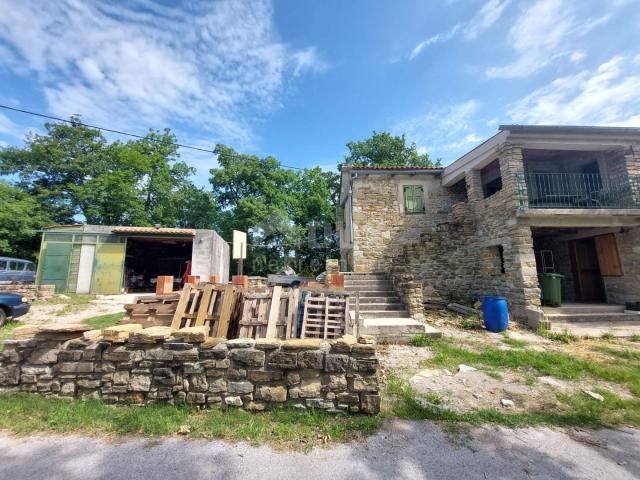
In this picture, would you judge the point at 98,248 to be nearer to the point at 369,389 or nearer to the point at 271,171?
the point at 271,171

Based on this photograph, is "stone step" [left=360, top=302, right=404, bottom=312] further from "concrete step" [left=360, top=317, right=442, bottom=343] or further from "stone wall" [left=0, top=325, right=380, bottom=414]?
"stone wall" [left=0, top=325, right=380, bottom=414]

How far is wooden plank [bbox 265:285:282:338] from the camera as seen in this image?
403 centimetres

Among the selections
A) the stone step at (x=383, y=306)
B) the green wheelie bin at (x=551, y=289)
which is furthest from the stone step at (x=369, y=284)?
the green wheelie bin at (x=551, y=289)

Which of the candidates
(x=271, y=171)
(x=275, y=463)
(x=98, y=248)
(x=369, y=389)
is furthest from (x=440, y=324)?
(x=271, y=171)

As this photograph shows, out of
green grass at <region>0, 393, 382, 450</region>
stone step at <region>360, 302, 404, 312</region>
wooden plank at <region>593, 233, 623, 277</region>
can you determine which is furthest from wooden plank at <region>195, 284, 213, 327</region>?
wooden plank at <region>593, 233, 623, 277</region>

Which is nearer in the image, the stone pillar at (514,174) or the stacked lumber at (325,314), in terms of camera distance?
the stacked lumber at (325,314)

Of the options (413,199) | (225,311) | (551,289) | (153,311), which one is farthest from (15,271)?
(551,289)

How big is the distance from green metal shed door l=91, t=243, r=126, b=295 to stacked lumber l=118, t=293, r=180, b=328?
10.0 meters

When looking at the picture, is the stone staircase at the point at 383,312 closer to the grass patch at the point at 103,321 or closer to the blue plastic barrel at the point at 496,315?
the blue plastic barrel at the point at 496,315

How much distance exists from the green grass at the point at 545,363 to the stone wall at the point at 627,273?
203 inches

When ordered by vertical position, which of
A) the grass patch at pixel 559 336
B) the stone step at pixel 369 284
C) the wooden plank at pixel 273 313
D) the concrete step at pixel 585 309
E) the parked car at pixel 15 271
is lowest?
the grass patch at pixel 559 336

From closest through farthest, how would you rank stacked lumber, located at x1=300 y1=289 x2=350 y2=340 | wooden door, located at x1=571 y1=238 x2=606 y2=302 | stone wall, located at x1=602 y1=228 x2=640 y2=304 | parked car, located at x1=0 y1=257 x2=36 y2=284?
stacked lumber, located at x1=300 y1=289 x2=350 y2=340 → stone wall, located at x1=602 y1=228 x2=640 y2=304 → wooden door, located at x1=571 y1=238 x2=606 y2=302 → parked car, located at x1=0 y1=257 x2=36 y2=284

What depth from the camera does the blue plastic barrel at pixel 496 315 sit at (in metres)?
6.44

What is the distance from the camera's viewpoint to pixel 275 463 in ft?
6.94
